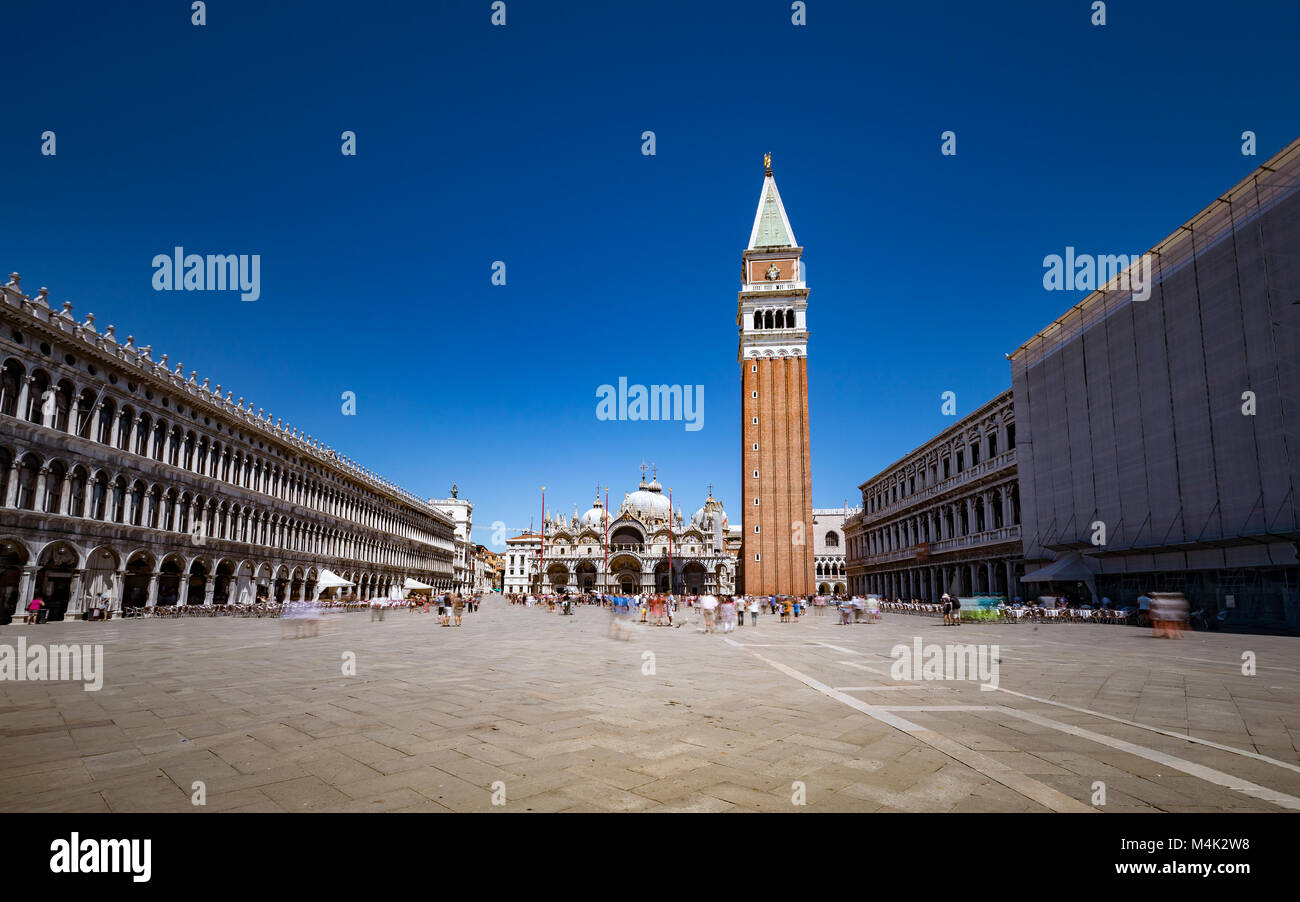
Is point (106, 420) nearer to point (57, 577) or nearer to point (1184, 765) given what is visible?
point (57, 577)

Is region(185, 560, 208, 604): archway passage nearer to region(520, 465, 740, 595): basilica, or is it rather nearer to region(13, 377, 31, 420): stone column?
region(13, 377, 31, 420): stone column

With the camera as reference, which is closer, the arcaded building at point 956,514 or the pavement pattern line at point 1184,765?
the pavement pattern line at point 1184,765

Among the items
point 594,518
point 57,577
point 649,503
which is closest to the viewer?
point 57,577

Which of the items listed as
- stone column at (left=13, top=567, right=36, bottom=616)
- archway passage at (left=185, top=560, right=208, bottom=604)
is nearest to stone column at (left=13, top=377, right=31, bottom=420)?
stone column at (left=13, top=567, right=36, bottom=616)

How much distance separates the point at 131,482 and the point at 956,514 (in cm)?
4545

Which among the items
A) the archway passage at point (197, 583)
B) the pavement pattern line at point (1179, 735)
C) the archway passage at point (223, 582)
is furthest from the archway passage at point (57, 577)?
the pavement pattern line at point (1179, 735)

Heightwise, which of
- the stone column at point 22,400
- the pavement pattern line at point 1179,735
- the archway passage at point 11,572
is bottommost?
the pavement pattern line at point 1179,735

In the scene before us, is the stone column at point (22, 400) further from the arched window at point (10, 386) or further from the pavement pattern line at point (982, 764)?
the pavement pattern line at point (982, 764)

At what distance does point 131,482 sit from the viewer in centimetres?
3017

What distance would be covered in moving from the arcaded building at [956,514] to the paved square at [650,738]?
2760cm

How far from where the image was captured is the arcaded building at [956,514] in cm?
3775

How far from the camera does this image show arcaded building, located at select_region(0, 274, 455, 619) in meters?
24.5

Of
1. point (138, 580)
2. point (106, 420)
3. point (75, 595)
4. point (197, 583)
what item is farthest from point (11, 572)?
point (197, 583)

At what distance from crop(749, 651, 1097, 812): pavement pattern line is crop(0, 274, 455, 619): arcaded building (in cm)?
2985
